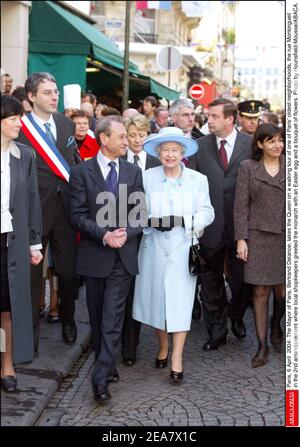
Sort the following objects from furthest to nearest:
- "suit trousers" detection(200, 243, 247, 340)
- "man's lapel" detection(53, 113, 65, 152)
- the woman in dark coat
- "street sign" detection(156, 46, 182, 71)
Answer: "street sign" detection(156, 46, 182, 71), "suit trousers" detection(200, 243, 247, 340), "man's lapel" detection(53, 113, 65, 152), the woman in dark coat

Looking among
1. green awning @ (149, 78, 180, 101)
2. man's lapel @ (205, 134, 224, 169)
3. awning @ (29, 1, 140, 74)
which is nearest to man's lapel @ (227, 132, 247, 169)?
man's lapel @ (205, 134, 224, 169)

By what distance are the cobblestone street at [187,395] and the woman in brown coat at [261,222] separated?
361 millimetres

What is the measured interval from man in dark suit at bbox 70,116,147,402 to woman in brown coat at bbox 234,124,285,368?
104 centimetres

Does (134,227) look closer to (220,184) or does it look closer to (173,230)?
(173,230)

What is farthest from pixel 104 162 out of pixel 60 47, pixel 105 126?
pixel 60 47

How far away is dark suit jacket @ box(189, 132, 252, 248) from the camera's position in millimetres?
6445

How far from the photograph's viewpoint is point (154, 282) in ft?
19.0

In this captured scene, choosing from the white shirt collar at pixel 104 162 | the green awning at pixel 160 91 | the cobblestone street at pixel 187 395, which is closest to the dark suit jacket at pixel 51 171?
the white shirt collar at pixel 104 162

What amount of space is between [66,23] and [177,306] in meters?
8.32

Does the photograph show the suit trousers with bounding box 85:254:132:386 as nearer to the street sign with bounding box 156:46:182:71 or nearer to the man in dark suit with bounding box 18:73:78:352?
the man in dark suit with bounding box 18:73:78:352

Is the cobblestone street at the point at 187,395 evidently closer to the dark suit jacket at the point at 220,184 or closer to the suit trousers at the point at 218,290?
the suit trousers at the point at 218,290
